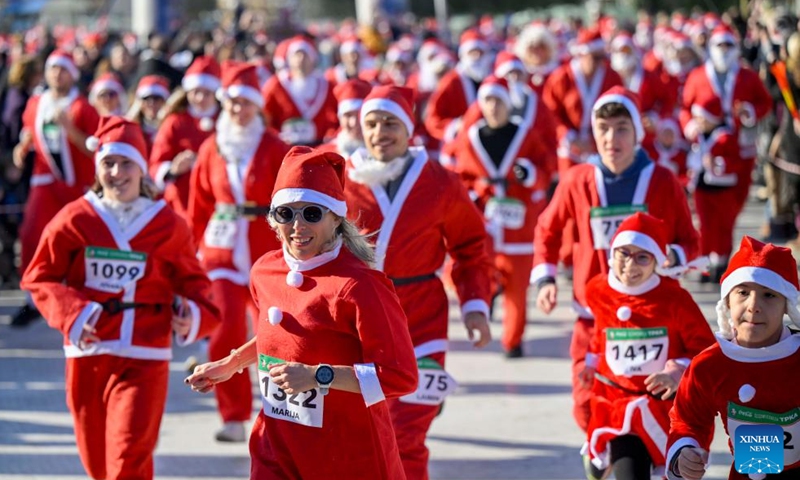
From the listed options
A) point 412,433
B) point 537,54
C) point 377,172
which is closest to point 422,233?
point 377,172

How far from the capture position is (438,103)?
13.7 m

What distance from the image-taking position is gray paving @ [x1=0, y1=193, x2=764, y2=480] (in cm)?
784

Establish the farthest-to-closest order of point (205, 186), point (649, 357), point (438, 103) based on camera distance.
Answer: point (438, 103)
point (205, 186)
point (649, 357)

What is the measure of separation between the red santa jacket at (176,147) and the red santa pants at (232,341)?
1532mm

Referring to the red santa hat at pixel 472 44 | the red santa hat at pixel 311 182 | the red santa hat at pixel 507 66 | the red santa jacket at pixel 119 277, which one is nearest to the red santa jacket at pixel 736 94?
the red santa hat at pixel 507 66

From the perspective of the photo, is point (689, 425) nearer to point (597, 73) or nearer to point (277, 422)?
point (277, 422)

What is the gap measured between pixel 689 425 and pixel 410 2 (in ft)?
162

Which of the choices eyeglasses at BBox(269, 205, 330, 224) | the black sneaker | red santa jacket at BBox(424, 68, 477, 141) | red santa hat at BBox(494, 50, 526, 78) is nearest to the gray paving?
the black sneaker

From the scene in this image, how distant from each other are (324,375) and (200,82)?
590 cm

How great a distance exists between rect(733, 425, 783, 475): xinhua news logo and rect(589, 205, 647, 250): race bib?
7.16ft

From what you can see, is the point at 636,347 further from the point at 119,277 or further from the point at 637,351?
the point at 119,277

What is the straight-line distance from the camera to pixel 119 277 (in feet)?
20.9

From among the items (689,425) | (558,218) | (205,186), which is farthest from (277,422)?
(205,186)

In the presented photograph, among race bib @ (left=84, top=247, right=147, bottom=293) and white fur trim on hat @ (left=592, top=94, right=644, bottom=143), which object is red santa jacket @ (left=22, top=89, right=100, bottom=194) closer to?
race bib @ (left=84, top=247, right=147, bottom=293)
